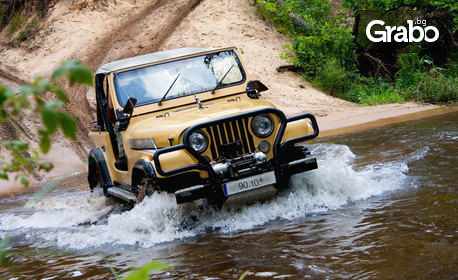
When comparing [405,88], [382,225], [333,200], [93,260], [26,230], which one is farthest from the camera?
[405,88]

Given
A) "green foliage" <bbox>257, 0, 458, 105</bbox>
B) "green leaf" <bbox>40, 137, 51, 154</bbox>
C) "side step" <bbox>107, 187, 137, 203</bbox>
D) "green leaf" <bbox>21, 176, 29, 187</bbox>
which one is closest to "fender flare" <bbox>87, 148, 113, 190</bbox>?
"side step" <bbox>107, 187, 137, 203</bbox>

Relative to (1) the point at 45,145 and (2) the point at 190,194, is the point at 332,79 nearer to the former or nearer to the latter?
(2) the point at 190,194

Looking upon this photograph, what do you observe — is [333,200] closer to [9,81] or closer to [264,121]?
[264,121]

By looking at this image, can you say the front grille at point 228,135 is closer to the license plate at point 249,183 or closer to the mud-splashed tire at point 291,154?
the license plate at point 249,183

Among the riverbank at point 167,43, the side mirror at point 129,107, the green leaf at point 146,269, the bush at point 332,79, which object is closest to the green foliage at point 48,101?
the green leaf at point 146,269

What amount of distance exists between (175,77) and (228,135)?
4.46ft

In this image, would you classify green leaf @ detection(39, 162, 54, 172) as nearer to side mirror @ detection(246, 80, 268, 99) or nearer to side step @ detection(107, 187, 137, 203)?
side step @ detection(107, 187, 137, 203)

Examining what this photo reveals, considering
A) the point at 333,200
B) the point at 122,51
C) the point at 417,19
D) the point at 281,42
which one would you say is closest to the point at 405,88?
the point at 417,19

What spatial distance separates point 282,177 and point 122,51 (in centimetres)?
1467

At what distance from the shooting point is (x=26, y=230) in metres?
6.64

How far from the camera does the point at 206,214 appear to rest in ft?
Result: 17.5

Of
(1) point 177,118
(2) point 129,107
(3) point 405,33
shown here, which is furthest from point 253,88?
(3) point 405,33

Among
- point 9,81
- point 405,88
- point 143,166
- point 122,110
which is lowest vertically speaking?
point 405,88

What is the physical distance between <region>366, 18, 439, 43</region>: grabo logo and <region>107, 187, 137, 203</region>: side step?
492 inches
